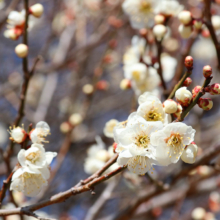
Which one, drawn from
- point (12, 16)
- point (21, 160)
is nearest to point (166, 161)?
point (21, 160)

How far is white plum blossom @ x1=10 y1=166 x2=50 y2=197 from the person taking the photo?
1.23 m

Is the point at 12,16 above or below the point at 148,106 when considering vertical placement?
above

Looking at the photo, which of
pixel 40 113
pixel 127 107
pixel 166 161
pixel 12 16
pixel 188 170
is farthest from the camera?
pixel 127 107

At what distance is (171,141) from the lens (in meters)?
1.18

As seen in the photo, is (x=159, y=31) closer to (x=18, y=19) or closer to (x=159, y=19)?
(x=159, y=19)

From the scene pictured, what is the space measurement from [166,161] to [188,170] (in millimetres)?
1006

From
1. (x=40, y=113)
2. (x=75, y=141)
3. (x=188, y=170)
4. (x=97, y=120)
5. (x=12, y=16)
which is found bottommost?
(x=97, y=120)

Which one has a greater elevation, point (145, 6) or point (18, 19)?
point (18, 19)

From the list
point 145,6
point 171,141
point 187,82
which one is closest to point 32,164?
point 171,141

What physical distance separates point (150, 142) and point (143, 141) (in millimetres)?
55

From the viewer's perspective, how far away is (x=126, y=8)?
2.19 metres

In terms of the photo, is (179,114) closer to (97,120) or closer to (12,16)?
(12,16)

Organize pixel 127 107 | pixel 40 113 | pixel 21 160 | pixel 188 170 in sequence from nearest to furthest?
pixel 21 160
pixel 188 170
pixel 40 113
pixel 127 107

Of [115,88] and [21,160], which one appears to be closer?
[21,160]
